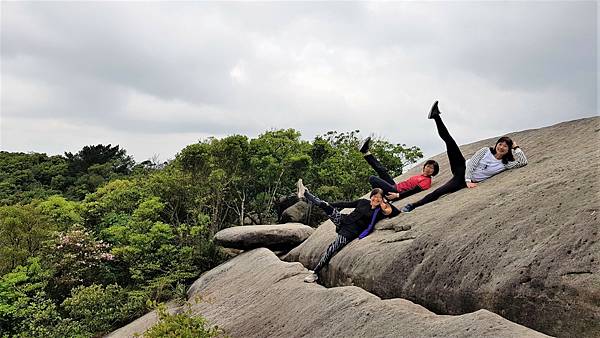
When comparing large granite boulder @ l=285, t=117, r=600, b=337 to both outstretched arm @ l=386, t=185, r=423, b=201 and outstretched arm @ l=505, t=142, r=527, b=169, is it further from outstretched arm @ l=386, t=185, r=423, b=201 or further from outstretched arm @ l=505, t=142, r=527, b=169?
outstretched arm @ l=386, t=185, r=423, b=201

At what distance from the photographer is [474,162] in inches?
342

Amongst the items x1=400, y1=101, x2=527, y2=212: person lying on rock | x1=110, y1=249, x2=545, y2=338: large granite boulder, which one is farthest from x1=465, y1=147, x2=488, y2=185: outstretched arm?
x1=110, y1=249, x2=545, y2=338: large granite boulder

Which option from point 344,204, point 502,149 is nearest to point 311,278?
point 344,204

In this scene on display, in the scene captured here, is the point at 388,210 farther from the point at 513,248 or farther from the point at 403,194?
the point at 513,248

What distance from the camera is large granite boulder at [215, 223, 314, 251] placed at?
14523 millimetres

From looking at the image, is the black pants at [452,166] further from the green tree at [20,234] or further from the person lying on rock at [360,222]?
the green tree at [20,234]

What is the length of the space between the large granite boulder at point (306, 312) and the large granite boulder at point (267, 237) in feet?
4.16

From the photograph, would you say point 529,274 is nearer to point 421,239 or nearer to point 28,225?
point 421,239

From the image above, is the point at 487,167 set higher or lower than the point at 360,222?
higher

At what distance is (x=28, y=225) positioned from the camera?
2036 cm

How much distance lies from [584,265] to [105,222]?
2140 cm

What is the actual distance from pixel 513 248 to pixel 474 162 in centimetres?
335

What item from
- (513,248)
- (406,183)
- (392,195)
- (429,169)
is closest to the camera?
(513,248)

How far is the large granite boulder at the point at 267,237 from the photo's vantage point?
47.6ft
